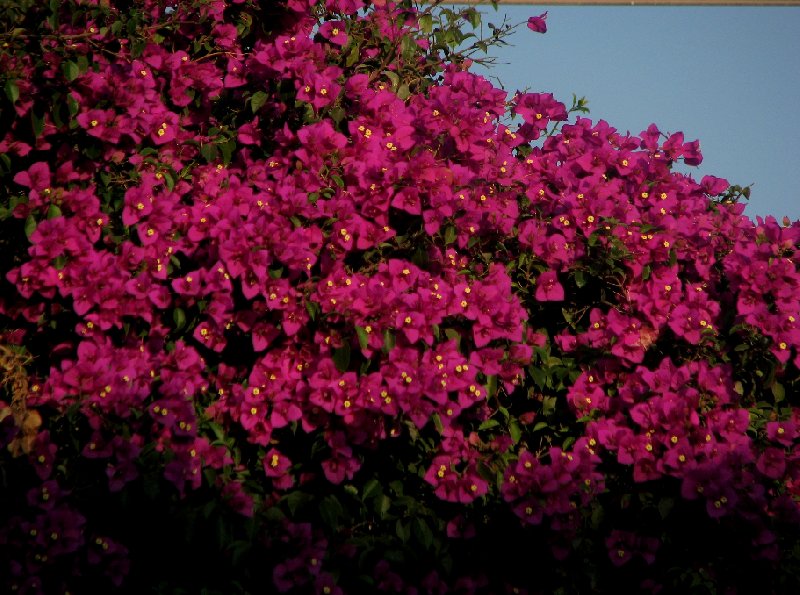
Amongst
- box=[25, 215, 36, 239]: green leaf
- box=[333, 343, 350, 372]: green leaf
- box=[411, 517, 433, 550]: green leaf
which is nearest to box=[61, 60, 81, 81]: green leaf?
box=[25, 215, 36, 239]: green leaf

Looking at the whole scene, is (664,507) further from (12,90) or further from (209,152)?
(12,90)

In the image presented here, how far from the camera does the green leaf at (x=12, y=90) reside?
248 centimetres

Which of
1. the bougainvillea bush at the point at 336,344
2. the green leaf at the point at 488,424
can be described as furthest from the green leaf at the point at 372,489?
the green leaf at the point at 488,424

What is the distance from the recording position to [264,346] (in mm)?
2504

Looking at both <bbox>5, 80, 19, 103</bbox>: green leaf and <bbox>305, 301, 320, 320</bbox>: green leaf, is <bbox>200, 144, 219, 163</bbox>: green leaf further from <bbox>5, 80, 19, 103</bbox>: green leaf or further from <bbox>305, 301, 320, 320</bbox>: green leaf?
<bbox>305, 301, 320, 320</bbox>: green leaf

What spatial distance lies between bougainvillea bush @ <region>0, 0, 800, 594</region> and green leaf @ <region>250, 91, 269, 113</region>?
1 centimetres

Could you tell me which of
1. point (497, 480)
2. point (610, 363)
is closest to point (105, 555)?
point (497, 480)

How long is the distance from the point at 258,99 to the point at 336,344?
0.88m

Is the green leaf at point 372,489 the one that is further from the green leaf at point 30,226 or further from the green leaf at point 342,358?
the green leaf at point 30,226

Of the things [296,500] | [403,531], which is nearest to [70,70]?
[296,500]

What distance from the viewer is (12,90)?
2.49m

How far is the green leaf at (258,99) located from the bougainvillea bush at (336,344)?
0.01m

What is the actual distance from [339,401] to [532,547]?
2.42 feet

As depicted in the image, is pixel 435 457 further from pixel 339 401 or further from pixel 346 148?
pixel 346 148
